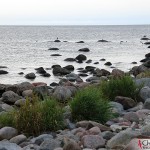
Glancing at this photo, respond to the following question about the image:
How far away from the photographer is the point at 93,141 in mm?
7422

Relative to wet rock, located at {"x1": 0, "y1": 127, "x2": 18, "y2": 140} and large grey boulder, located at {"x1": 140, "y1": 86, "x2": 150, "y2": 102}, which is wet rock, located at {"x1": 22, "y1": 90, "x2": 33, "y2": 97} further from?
wet rock, located at {"x1": 0, "y1": 127, "x2": 18, "y2": 140}

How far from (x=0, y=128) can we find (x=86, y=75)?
20.3 metres

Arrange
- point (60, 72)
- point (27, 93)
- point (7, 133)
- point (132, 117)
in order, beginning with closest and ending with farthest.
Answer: point (7, 133), point (132, 117), point (27, 93), point (60, 72)

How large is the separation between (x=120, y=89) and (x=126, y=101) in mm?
870

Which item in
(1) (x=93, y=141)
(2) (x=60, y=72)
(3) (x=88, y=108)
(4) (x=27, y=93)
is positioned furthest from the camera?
(2) (x=60, y=72)

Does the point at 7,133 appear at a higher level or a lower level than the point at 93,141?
lower

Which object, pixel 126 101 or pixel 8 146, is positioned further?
pixel 126 101

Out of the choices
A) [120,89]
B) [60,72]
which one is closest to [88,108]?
[120,89]

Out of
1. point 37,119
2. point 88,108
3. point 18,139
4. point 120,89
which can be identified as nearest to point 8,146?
Answer: point 18,139

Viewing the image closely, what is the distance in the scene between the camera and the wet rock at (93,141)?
7.31m

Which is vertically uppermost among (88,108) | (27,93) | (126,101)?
(88,108)

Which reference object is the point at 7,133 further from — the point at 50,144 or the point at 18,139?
the point at 50,144

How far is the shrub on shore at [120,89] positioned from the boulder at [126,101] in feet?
1.96

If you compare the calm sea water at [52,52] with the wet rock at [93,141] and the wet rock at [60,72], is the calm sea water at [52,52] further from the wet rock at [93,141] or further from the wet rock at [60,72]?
the wet rock at [93,141]
